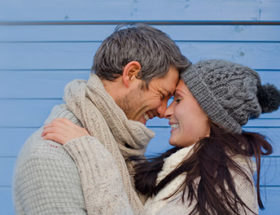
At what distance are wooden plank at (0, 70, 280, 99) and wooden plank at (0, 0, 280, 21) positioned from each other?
397mm

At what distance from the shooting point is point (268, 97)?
1.85m

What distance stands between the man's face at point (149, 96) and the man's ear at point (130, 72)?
1.5 inches

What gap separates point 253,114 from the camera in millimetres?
1815

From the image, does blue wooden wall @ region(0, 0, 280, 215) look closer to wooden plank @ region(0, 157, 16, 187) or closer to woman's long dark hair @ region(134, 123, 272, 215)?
wooden plank @ region(0, 157, 16, 187)

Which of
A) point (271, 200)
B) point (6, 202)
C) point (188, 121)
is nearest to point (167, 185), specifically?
point (188, 121)

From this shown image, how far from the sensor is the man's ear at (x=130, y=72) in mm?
1743

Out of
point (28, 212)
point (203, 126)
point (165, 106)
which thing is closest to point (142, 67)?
point (165, 106)

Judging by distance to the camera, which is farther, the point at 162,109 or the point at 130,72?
the point at 162,109

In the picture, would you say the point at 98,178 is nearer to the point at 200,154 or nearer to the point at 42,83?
the point at 200,154

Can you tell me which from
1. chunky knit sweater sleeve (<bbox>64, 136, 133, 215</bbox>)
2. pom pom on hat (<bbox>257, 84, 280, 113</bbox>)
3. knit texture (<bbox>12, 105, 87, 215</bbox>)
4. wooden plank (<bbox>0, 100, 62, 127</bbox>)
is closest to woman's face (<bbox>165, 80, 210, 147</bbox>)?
pom pom on hat (<bbox>257, 84, 280, 113</bbox>)

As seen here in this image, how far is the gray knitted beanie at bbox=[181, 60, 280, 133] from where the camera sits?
172 centimetres

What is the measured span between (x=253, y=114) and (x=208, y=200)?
0.53 metres

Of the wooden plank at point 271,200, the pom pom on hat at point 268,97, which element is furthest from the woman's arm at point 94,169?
the wooden plank at point 271,200

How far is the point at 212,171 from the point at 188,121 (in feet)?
1.00
